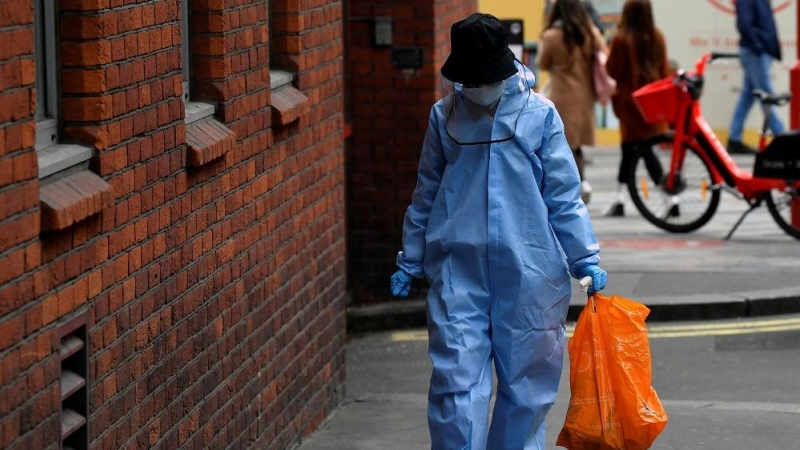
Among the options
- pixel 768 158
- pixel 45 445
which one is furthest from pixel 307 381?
pixel 768 158

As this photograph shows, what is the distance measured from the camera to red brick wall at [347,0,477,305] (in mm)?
9938

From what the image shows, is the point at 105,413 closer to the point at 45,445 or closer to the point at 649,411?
the point at 45,445

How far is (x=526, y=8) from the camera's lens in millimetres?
19266

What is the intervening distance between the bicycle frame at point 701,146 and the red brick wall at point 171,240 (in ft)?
17.7

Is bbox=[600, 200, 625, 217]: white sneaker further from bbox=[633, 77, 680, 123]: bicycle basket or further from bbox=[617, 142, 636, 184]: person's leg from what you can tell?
bbox=[633, 77, 680, 123]: bicycle basket

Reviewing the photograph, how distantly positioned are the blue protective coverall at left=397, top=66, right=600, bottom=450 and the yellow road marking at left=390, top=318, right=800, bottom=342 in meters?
3.95

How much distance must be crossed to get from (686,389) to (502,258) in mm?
3064

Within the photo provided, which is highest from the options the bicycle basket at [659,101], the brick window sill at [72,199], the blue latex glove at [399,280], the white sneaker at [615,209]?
the brick window sill at [72,199]

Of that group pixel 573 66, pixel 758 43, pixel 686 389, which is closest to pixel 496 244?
pixel 686 389

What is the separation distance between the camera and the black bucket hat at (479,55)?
5.63 meters

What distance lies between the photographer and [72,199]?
14.2 feet

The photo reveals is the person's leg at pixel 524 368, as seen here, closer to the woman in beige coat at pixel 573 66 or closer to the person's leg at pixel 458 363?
the person's leg at pixel 458 363

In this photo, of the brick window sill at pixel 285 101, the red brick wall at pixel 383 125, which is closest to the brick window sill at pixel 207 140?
the brick window sill at pixel 285 101

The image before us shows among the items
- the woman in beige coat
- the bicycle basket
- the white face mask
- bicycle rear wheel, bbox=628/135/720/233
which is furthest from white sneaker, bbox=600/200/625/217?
the white face mask
